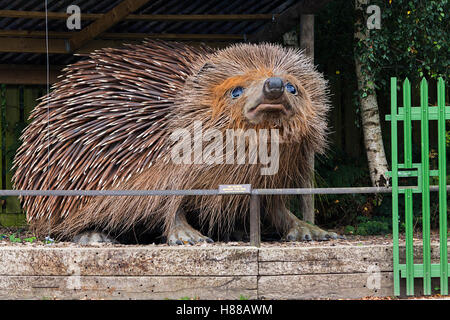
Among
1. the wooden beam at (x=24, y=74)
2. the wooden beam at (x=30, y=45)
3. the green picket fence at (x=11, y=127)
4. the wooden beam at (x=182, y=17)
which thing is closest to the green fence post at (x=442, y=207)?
the wooden beam at (x=182, y=17)

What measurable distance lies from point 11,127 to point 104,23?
2574 millimetres

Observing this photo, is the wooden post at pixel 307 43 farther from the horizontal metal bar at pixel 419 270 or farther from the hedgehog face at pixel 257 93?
the horizontal metal bar at pixel 419 270

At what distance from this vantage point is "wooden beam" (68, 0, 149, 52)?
7.15m

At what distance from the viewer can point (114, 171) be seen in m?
6.36

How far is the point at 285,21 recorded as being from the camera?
758cm

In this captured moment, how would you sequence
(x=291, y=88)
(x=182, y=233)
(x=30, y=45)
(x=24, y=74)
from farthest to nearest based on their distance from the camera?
(x=24, y=74), (x=30, y=45), (x=182, y=233), (x=291, y=88)

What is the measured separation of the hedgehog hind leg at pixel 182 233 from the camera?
5.97m

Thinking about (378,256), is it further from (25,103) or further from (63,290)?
(25,103)

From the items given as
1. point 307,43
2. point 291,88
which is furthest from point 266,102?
point 307,43

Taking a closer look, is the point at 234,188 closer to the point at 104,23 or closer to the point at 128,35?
the point at 104,23

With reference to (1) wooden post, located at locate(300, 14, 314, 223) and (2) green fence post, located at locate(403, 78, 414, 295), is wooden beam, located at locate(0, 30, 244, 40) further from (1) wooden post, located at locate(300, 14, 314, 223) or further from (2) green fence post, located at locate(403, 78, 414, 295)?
(2) green fence post, located at locate(403, 78, 414, 295)

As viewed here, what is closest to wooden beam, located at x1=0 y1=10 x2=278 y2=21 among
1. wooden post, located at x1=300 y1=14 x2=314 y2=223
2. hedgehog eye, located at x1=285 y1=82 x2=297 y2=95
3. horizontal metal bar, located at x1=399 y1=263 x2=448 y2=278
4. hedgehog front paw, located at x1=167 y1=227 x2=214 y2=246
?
wooden post, located at x1=300 y1=14 x2=314 y2=223

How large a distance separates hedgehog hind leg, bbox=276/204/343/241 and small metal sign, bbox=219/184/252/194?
1179 millimetres

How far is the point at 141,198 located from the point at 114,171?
367mm
